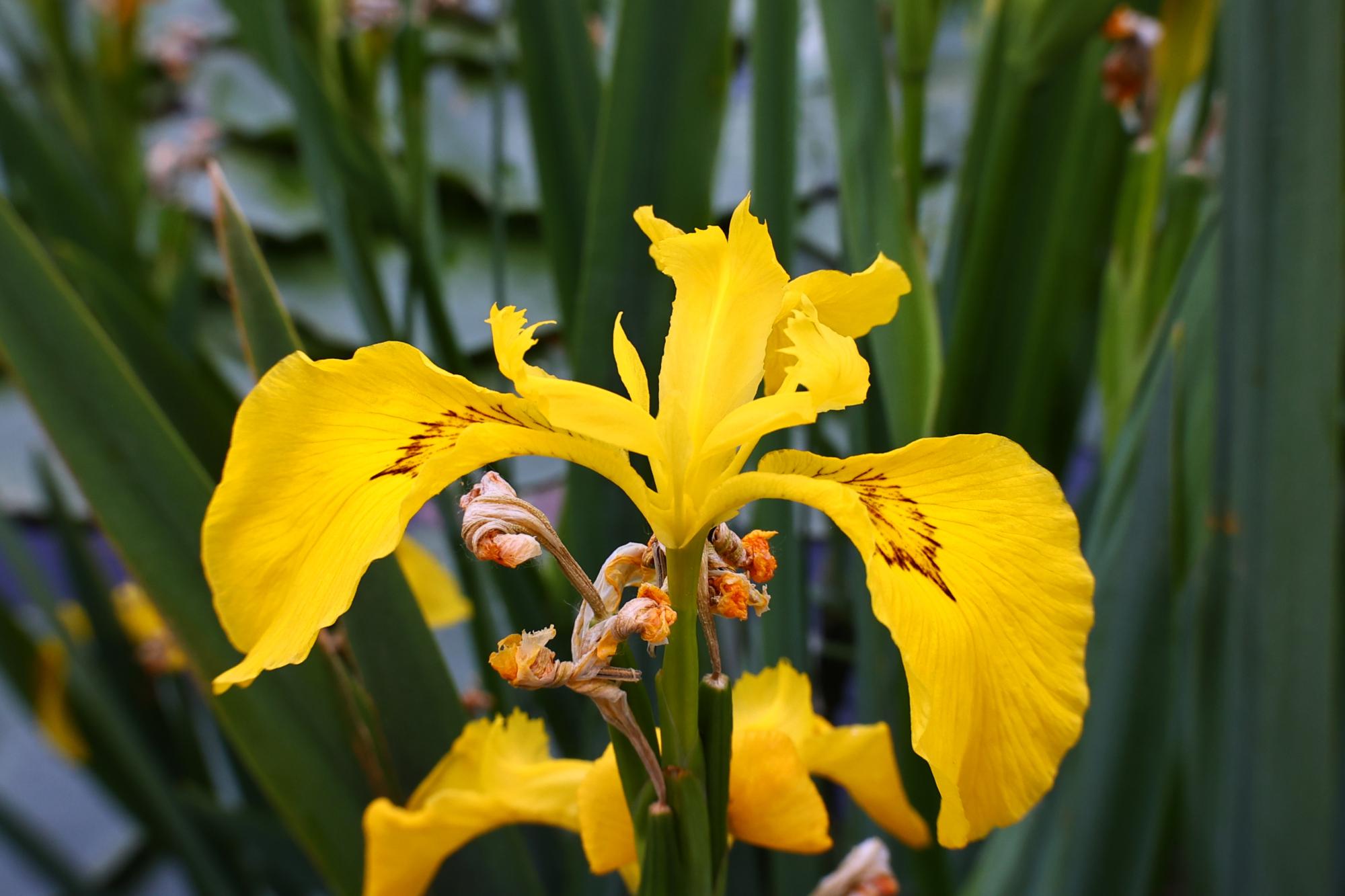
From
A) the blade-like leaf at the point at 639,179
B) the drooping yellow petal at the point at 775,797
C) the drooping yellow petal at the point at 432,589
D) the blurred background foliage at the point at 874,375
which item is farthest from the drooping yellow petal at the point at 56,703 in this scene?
the drooping yellow petal at the point at 775,797

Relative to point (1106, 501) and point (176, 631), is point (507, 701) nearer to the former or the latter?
point (176, 631)

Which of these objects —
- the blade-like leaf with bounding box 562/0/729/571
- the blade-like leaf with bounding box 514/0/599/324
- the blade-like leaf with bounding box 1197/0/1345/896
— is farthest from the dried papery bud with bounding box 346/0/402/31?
the blade-like leaf with bounding box 1197/0/1345/896

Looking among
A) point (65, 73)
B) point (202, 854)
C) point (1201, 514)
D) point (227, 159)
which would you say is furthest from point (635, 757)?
point (227, 159)

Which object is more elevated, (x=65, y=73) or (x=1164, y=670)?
(x=65, y=73)

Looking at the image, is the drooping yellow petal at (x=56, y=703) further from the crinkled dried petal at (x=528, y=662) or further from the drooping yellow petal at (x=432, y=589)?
the crinkled dried petal at (x=528, y=662)

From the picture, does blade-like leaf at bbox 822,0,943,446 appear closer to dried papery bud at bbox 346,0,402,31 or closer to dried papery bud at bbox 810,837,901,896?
dried papery bud at bbox 810,837,901,896

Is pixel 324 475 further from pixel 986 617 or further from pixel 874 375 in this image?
pixel 874 375
